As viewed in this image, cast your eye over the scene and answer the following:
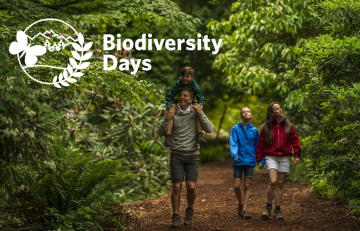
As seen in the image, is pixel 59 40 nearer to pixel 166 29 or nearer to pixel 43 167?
pixel 43 167

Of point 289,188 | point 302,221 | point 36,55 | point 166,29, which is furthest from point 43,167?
point 166,29

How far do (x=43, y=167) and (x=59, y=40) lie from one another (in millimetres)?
3220

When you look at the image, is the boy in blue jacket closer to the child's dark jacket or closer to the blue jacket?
the blue jacket

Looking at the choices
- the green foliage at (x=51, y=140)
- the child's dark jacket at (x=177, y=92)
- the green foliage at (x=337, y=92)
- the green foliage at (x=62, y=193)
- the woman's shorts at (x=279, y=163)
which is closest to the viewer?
the green foliage at (x=51, y=140)

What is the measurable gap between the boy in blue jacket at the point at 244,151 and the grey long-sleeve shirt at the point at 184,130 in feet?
2.51

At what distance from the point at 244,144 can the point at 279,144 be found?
0.51 metres

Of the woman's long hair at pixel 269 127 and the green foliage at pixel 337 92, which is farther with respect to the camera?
the woman's long hair at pixel 269 127

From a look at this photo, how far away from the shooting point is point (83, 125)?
949 centimetres

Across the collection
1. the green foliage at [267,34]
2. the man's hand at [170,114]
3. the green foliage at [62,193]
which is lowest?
the green foliage at [62,193]

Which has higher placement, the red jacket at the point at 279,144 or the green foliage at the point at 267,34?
the green foliage at the point at 267,34

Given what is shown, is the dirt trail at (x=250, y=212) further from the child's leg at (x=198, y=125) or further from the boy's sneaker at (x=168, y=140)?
the child's leg at (x=198, y=125)

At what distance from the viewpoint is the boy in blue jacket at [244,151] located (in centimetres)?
603

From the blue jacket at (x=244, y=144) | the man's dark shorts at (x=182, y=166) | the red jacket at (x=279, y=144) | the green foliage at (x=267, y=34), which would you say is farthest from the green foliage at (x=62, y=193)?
the green foliage at (x=267, y=34)

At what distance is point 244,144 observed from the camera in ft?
19.9
